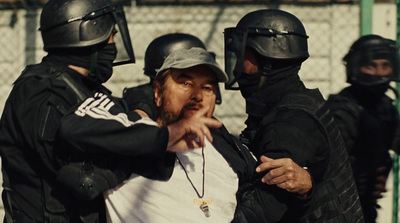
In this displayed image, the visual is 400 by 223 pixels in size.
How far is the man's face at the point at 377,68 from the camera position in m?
5.17

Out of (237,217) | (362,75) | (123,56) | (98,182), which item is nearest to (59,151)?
(98,182)

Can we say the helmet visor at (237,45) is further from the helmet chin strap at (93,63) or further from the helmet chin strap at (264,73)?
the helmet chin strap at (93,63)

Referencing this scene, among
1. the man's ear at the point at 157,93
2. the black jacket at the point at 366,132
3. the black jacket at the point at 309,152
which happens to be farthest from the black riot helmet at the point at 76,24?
the black jacket at the point at 366,132

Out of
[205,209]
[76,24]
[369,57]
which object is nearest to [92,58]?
[76,24]

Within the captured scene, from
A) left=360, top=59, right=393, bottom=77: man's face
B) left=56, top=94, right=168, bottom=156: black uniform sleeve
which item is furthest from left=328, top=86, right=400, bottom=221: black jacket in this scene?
left=56, top=94, right=168, bottom=156: black uniform sleeve

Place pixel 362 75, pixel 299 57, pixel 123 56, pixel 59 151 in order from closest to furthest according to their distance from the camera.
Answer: pixel 59 151
pixel 299 57
pixel 123 56
pixel 362 75

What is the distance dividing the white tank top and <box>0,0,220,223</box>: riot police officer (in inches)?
3.1

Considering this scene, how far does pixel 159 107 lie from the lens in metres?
3.19

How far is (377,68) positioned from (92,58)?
228cm

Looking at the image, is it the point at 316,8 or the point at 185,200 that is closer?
the point at 185,200

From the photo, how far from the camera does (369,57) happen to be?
5215 mm

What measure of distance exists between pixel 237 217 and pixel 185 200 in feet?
1.06

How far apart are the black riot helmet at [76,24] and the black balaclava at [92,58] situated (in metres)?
0.04

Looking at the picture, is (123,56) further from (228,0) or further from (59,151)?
(228,0)
